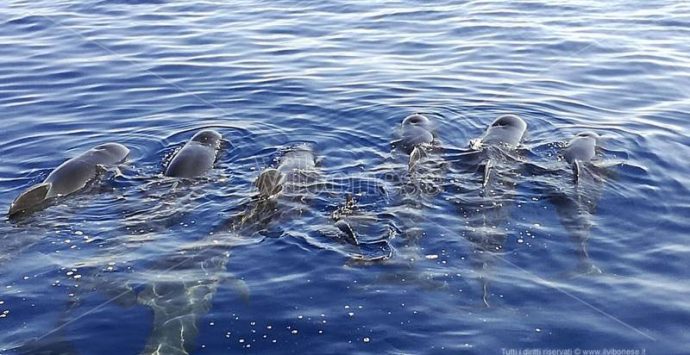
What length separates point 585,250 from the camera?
30.4ft

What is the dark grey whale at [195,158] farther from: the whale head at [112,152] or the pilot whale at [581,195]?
the pilot whale at [581,195]

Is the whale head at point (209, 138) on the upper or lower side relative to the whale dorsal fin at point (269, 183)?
upper

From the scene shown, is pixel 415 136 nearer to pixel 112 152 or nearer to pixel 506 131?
pixel 506 131

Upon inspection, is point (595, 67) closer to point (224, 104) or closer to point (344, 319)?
point (224, 104)

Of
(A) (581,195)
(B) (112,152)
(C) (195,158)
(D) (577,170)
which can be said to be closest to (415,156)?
(D) (577,170)

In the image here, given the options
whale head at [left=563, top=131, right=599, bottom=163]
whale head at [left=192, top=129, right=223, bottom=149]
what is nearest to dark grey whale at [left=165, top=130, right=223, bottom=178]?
whale head at [left=192, top=129, right=223, bottom=149]

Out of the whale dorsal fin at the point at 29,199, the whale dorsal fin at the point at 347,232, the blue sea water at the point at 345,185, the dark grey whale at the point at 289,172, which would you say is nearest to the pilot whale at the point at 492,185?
the blue sea water at the point at 345,185

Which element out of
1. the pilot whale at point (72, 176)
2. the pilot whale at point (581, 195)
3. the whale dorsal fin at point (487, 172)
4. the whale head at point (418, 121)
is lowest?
the pilot whale at point (581, 195)

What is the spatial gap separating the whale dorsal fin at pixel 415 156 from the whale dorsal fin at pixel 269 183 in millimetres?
1832

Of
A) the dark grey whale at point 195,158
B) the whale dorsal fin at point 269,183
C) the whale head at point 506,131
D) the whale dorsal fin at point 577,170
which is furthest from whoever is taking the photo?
the whale head at point 506,131

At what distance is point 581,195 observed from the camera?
34.3ft

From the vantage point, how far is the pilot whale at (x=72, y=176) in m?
10.1

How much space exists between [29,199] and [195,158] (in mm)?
2355

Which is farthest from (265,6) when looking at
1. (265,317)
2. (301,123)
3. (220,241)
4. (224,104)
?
(265,317)
